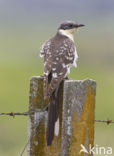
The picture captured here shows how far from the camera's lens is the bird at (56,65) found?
575 centimetres

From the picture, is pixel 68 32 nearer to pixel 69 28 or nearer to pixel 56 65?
pixel 69 28

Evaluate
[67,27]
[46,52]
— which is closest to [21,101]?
[67,27]

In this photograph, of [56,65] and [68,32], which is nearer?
[56,65]

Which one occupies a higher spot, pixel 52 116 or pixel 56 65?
pixel 56 65

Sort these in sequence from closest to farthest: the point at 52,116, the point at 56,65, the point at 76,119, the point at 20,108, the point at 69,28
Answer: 1. the point at 76,119
2. the point at 52,116
3. the point at 56,65
4. the point at 69,28
5. the point at 20,108

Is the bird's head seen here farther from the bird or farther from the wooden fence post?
the wooden fence post

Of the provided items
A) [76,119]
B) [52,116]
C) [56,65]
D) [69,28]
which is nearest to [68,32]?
[69,28]

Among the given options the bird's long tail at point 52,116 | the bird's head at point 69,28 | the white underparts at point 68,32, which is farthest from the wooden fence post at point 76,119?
the bird's head at point 69,28

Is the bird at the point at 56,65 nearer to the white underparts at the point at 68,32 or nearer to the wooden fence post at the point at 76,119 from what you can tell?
the white underparts at the point at 68,32

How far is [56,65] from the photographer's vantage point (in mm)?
6934

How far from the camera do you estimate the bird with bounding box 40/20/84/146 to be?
226 inches

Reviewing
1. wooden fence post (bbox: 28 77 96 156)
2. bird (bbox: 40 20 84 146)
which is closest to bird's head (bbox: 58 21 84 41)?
bird (bbox: 40 20 84 146)

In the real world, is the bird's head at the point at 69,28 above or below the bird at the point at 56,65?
above

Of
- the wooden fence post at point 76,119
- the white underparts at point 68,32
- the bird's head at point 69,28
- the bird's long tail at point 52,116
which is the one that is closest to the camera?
the wooden fence post at point 76,119
